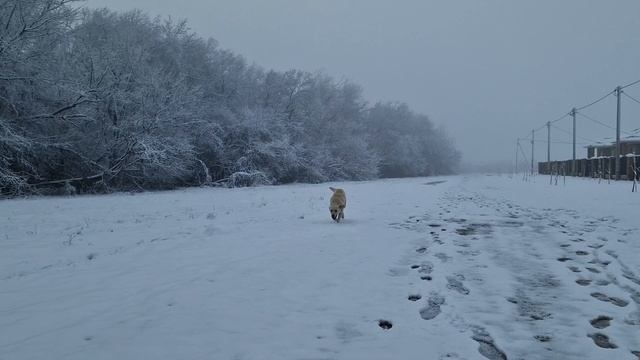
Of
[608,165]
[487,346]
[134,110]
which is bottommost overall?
[487,346]

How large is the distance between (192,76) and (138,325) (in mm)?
27325

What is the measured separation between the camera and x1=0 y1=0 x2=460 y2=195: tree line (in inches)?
653

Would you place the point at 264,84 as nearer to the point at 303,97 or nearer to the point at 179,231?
the point at 303,97

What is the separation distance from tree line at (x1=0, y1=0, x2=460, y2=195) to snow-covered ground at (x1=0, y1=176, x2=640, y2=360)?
10.1 m

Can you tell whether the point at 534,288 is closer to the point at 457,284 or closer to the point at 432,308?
the point at 457,284

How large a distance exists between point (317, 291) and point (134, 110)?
1899cm

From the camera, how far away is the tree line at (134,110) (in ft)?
54.4

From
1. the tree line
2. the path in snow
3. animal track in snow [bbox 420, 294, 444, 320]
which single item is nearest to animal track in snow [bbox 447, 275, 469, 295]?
the path in snow

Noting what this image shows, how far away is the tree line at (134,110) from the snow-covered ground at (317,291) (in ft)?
33.0

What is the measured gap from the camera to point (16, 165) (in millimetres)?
17312

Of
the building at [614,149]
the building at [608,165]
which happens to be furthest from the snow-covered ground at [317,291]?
the building at [614,149]

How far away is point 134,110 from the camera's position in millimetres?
20703

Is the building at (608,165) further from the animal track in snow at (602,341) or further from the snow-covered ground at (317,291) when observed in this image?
the animal track in snow at (602,341)

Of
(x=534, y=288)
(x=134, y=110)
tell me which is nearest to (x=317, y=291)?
(x=534, y=288)
